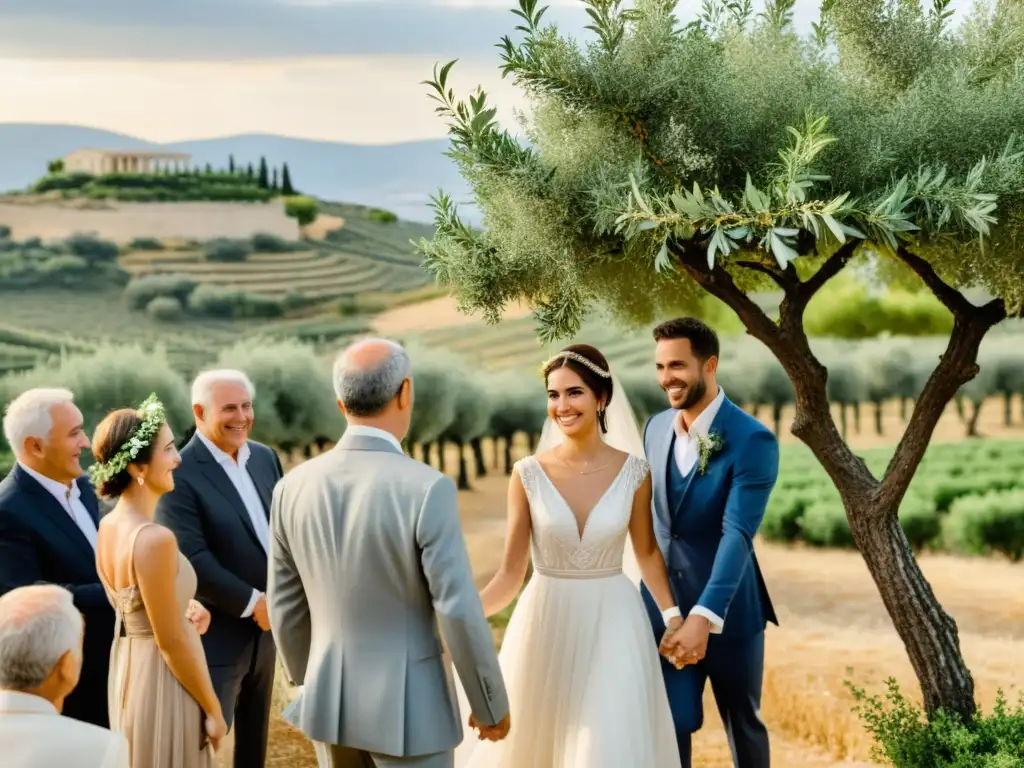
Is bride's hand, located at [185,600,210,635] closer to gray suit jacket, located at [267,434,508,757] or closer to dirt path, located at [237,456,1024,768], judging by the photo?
gray suit jacket, located at [267,434,508,757]

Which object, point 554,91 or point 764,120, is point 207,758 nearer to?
point 554,91

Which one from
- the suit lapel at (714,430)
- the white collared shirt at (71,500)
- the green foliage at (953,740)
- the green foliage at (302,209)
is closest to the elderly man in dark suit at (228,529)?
the white collared shirt at (71,500)

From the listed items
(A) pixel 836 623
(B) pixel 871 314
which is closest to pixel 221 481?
(A) pixel 836 623

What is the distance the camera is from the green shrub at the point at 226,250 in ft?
27.1

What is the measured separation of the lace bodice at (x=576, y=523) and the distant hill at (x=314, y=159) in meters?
4.41

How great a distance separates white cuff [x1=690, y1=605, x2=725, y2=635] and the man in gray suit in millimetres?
954

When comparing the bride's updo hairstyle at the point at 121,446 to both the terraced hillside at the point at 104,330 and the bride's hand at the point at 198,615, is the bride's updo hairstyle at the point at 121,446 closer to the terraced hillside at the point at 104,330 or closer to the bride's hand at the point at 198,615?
the bride's hand at the point at 198,615

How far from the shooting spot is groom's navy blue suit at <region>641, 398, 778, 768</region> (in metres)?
3.62

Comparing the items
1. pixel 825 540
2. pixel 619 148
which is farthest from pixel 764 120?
pixel 825 540

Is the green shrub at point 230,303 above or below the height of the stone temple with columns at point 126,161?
below

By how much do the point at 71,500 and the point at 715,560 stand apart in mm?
1918

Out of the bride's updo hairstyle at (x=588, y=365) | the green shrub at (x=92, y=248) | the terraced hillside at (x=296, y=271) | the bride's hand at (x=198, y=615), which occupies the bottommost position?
the bride's hand at (x=198, y=615)

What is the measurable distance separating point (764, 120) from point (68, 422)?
2473 mm

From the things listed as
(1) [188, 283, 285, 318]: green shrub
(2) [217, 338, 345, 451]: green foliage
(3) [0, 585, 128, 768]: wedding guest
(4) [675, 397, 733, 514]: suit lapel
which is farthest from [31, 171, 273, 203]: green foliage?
(3) [0, 585, 128, 768]: wedding guest
